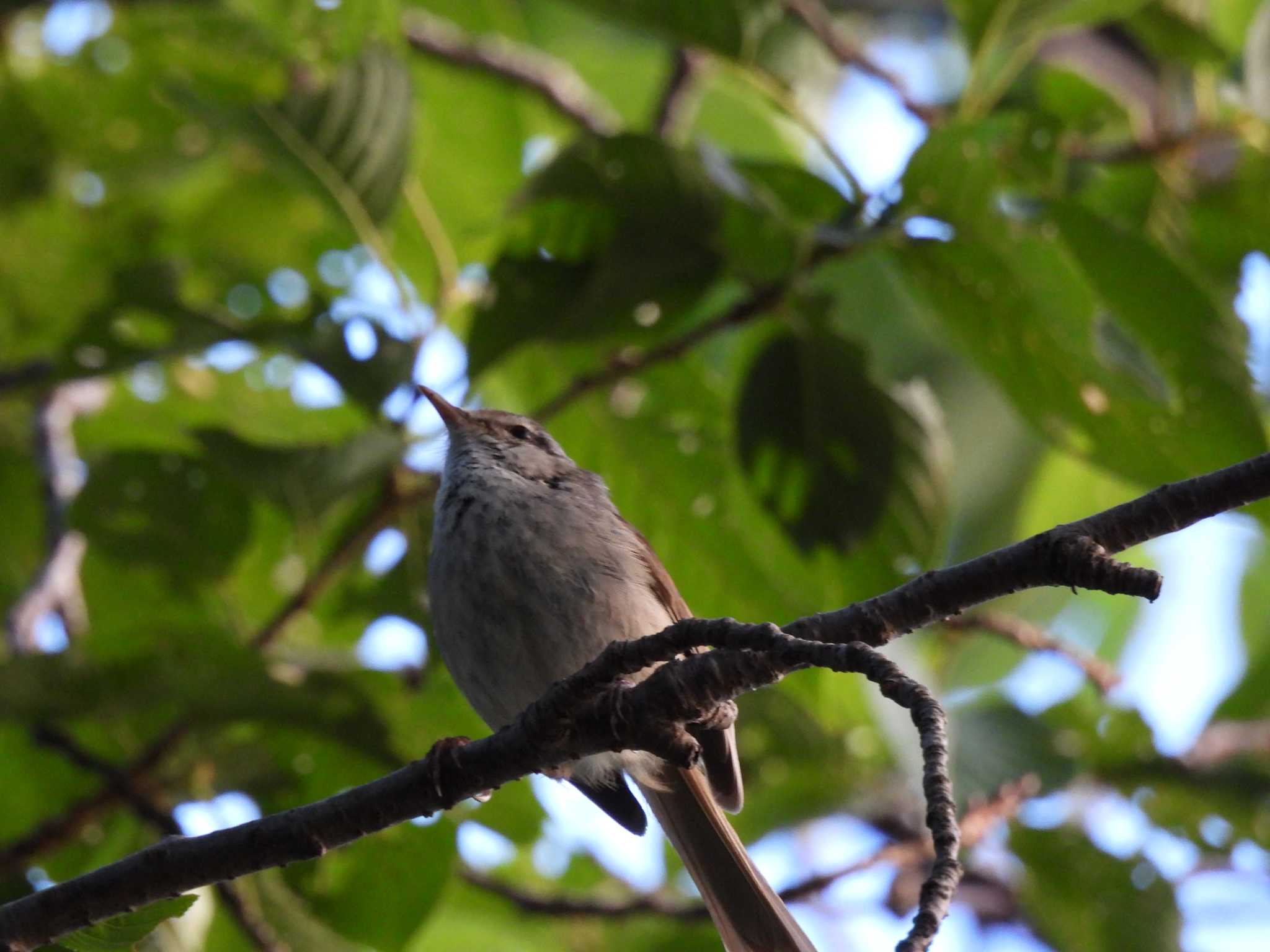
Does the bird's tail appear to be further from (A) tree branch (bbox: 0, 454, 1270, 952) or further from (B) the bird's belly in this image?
(A) tree branch (bbox: 0, 454, 1270, 952)

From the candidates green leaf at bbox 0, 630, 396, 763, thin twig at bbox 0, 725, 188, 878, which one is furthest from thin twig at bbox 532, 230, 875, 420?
thin twig at bbox 0, 725, 188, 878

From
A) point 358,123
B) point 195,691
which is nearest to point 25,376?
point 358,123

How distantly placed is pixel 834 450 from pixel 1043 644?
101cm

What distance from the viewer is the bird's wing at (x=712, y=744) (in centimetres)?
377

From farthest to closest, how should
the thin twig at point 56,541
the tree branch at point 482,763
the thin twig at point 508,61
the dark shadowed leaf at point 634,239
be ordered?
the thin twig at point 508,61
the thin twig at point 56,541
the dark shadowed leaf at point 634,239
the tree branch at point 482,763

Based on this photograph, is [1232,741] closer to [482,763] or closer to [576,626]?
[576,626]

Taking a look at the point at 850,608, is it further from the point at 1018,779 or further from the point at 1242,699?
the point at 1242,699

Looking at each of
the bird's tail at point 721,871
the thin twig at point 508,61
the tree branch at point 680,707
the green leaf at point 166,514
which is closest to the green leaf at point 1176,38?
the thin twig at point 508,61

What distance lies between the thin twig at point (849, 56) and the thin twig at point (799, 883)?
105 inches

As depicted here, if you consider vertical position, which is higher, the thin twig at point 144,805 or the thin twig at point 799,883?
the thin twig at point 799,883

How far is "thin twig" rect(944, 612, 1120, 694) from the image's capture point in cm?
463

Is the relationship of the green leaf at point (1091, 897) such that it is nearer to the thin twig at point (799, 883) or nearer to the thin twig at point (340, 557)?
the thin twig at point (799, 883)

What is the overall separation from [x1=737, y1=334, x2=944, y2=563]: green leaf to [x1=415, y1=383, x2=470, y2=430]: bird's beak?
3.14 feet

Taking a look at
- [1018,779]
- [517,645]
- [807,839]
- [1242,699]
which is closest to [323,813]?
[517,645]
